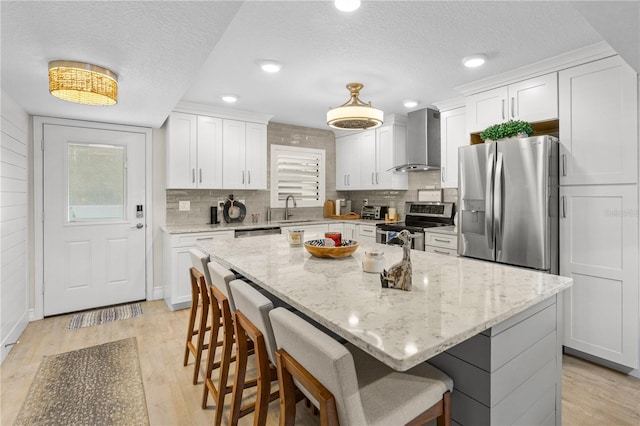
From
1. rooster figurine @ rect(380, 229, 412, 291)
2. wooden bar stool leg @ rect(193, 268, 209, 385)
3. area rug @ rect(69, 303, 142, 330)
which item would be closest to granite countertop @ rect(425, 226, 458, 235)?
rooster figurine @ rect(380, 229, 412, 291)

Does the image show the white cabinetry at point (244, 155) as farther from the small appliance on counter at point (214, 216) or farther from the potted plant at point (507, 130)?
the potted plant at point (507, 130)

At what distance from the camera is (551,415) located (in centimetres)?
152

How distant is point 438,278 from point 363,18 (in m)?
1.64

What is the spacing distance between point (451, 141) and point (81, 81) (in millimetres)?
3547

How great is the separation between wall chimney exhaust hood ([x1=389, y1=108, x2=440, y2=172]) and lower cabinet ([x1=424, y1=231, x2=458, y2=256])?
102cm

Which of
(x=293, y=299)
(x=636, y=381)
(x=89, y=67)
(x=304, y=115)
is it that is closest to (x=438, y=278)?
(x=293, y=299)

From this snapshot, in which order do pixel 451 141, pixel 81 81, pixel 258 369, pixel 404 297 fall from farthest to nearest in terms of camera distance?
pixel 451 141
pixel 81 81
pixel 258 369
pixel 404 297

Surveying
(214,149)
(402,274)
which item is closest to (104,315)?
(214,149)

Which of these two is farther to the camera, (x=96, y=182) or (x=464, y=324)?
(x=96, y=182)

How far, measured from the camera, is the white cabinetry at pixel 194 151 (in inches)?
156

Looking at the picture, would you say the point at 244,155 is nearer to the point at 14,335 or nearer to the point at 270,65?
the point at 270,65

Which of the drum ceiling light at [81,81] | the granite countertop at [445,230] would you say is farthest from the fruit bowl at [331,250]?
the granite countertop at [445,230]

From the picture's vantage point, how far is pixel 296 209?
5312 mm

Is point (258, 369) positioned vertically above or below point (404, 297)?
below
